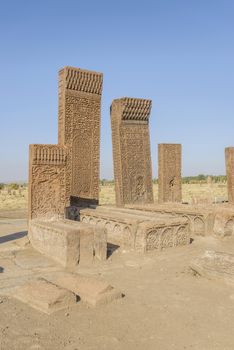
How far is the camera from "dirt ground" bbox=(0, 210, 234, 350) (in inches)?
134

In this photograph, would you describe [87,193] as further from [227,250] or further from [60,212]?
[227,250]

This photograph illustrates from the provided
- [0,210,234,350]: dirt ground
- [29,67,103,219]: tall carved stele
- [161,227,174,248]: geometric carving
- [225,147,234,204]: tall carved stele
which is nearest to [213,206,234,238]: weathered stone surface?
[161,227,174,248]: geometric carving

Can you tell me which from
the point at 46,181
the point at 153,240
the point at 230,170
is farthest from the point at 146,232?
the point at 230,170

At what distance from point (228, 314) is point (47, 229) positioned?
378 centimetres

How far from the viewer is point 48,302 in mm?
4070

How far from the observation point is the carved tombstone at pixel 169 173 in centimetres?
1293

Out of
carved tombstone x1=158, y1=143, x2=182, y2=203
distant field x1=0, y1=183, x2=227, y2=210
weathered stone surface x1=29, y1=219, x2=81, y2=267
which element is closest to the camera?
weathered stone surface x1=29, y1=219, x2=81, y2=267

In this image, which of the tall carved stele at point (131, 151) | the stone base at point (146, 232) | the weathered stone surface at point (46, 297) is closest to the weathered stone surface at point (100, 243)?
the stone base at point (146, 232)

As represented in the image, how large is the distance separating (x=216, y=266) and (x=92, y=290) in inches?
79.4

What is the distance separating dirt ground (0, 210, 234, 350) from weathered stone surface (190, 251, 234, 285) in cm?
11

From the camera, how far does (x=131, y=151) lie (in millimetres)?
11883

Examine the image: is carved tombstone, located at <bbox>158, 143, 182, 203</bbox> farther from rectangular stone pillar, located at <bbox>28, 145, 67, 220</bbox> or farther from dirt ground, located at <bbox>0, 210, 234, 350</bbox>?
dirt ground, located at <bbox>0, 210, 234, 350</bbox>

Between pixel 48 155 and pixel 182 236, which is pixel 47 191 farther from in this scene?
pixel 182 236

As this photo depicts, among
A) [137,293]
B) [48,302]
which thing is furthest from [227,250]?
[48,302]
